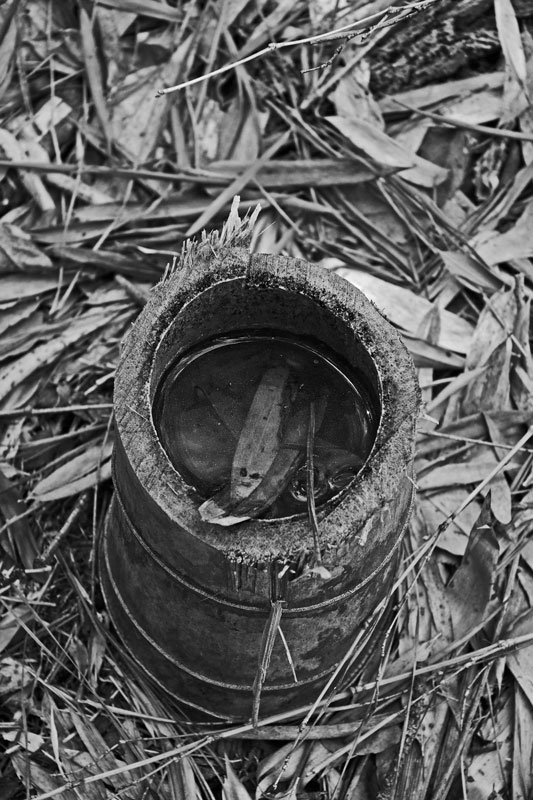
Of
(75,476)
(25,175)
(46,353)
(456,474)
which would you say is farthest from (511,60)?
(75,476)

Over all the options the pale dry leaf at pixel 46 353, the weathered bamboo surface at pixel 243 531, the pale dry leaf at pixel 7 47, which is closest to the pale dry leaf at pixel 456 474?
the weathered bamboo surface at pixel 243 531

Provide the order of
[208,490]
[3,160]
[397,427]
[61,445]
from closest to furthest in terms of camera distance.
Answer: [397,427], [208,490], [61,445], [3,160]

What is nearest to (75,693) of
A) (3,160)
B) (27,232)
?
(27,232)

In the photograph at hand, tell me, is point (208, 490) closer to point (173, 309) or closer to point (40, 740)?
point (173, 309)

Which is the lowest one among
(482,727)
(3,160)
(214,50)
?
(482,727)

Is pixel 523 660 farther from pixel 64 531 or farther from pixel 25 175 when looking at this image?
pixel 25 175
